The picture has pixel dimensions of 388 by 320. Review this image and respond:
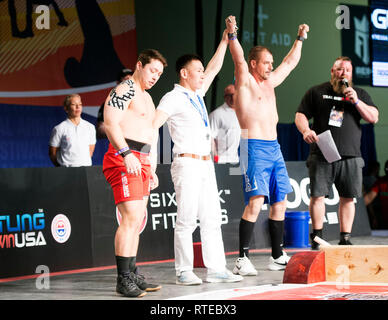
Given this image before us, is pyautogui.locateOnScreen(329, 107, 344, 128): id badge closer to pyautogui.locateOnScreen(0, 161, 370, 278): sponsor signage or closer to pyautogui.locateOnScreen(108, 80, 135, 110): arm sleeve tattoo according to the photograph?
pyautogui.locateOnScreen(0, 161, 370, 278): sponsor signage

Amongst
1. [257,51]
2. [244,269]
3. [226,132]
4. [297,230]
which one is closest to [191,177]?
[244,269]

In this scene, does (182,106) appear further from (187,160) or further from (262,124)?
(262,124)

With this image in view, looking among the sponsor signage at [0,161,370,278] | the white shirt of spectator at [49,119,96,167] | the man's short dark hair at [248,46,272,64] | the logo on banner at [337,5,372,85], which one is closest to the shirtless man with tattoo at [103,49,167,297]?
the man's short dark hair at [248,46,272,64]

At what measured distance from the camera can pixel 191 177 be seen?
4.79 m

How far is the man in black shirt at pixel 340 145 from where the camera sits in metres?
6.49

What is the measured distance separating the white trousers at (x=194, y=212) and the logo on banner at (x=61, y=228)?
1.44 metres

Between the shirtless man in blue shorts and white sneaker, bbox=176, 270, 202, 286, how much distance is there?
605 millimetres

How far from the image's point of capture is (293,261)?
175 inches

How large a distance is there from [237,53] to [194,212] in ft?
4.64

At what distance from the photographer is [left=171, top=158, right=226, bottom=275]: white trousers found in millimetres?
4801

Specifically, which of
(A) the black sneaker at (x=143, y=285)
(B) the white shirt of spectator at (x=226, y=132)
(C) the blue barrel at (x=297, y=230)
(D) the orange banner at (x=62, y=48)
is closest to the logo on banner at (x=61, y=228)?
(A) the black sneaker at (x=143, y=285)

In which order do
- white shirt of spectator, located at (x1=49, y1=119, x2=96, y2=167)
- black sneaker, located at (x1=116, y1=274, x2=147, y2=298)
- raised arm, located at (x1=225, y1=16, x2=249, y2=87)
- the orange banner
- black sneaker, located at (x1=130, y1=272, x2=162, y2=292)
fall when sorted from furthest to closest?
the orange banner < white shirt of spectator, located at (x1=49, y1=119, x2=96, y2=167) < raised arm, located at (x1=225, y1=16, x2=249, y2=87) < black sneaker, located at (x1=130, y1=272, x2=162, y2=292) < black sneaker, located at (x1=116, y1=274, x2=147, y2=298)

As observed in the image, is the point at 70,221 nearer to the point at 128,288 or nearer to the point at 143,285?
the point at 143,285
